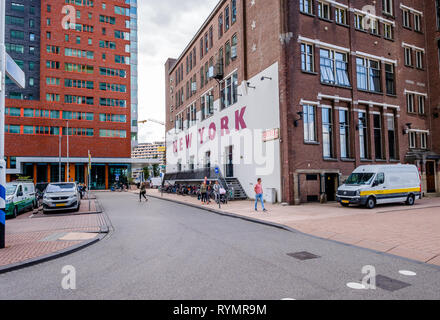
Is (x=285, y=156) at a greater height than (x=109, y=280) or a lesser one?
greater

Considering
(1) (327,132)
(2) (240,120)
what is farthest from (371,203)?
(2) (240,120)

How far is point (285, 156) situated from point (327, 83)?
6162 millimetres

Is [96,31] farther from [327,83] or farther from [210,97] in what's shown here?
[327,83]

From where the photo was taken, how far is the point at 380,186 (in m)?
16.9

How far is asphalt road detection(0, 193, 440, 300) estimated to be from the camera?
4387 millimetres

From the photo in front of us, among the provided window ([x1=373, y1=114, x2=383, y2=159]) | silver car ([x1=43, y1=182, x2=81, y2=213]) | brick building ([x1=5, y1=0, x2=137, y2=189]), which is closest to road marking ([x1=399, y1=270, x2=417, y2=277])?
silver car ([x1=43, y1=182, x2=81, y2=213])

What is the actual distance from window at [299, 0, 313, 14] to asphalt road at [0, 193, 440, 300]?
17.5 m

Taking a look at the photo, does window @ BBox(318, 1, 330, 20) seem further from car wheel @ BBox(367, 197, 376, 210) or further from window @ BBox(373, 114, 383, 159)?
car wheel @ BBox(367, 197, 376, 210)

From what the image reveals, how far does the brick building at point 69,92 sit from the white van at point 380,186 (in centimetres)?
4330

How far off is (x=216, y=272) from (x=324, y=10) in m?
21.8

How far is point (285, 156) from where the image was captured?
62.5 feet

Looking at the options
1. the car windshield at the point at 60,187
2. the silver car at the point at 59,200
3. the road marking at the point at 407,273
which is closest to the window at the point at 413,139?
the road marking at the point at 407,273

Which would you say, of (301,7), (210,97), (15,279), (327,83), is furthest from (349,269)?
(210,97)

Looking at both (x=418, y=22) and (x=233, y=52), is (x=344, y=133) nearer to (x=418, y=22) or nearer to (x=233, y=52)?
(x=233, y=52)
